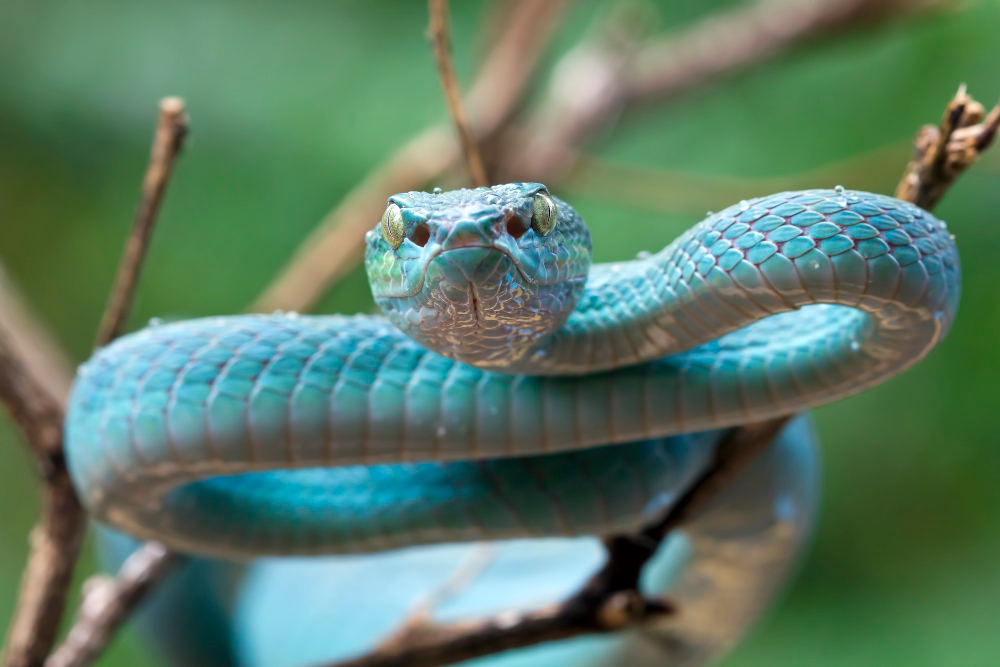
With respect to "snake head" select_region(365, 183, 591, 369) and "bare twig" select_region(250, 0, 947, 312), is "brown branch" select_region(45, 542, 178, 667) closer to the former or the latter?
"snake head" select_region(365, 183, 591, 369)

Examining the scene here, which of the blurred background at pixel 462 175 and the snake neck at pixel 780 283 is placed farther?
the blurred background at pixel 462 175

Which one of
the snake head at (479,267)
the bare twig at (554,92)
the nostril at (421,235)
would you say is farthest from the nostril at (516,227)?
the bare twig at (554,92)

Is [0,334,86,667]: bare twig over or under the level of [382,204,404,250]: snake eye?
under

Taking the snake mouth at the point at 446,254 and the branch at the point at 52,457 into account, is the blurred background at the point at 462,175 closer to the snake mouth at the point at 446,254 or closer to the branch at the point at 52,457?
the branch at the point at 52,457

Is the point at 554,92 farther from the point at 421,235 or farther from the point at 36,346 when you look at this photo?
the point at 421,235

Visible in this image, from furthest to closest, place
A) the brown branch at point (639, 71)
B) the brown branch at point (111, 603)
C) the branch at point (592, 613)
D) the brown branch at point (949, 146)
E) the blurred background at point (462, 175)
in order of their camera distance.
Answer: the brown branch at point (639, 71) → the blurred background at point (462, 175) → the brown branch at point (111, 603) → the branch at point (592, 613) → the brown branch at point (949, 146)

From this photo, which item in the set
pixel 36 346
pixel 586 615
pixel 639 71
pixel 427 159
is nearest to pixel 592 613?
pixel 586 615

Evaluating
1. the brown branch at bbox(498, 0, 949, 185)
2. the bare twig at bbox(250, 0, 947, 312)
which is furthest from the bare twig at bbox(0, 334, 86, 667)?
the brown branch at bbox(498, 0, 949, 185)
